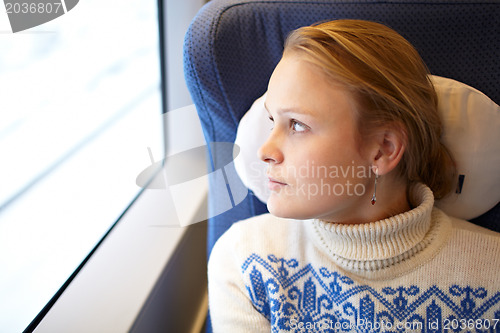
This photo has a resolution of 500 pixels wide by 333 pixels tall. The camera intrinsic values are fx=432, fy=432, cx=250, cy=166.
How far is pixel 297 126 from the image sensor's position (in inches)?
33.1

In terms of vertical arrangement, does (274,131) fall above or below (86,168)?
above

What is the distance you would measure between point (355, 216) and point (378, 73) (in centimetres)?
31

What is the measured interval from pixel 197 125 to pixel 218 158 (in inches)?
18.2

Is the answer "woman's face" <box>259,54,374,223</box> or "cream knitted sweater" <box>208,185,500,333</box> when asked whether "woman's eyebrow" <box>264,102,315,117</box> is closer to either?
"woman's face" <box>259,54,374,223</box>

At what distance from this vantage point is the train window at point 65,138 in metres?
0.86

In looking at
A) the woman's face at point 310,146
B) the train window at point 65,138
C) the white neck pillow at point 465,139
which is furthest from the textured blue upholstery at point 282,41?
the train window at point 65,138

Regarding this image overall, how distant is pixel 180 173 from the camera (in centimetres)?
152

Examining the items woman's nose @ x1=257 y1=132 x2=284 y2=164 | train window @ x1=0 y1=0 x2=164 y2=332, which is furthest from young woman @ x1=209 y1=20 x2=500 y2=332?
train window @ x1=0 y1=0 x2=164 y2=332

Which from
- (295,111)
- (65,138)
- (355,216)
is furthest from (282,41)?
(65,138)

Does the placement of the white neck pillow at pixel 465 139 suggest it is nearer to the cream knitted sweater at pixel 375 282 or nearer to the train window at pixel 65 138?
the cream knitted sweater at pixel 375 282

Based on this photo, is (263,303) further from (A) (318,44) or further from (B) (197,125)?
(B) (197,125)

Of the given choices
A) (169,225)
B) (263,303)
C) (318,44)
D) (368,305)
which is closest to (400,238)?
(368,305)

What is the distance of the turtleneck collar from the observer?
2.89 ft

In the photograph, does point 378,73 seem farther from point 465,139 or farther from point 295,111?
point 465,139
